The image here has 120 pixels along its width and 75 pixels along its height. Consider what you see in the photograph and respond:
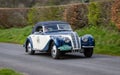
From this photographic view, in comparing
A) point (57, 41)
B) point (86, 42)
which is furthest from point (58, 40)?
point (86, 42)

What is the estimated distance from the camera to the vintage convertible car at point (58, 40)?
1928 centimetres

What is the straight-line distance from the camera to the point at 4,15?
46.5 meters

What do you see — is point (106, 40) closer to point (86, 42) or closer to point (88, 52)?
point (88, 52)

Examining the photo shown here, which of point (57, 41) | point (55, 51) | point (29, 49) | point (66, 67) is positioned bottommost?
point (29, 49)

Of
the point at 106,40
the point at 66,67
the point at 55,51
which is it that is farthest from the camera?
the point at 106,40

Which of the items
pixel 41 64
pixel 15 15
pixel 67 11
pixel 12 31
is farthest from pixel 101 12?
pixel 15 15

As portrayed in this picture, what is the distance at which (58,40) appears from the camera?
19328 millimetres

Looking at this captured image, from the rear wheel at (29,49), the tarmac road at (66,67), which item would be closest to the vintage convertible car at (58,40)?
the rear wheel at (29,49)

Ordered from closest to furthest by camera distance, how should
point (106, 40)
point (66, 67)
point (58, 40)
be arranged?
point (66, 67), point (58, 40), point (106, 40)

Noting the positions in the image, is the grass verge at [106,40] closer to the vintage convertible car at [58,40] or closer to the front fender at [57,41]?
the vintage convertible car at [58,40]

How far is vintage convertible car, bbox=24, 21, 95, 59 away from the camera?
63.3 ft

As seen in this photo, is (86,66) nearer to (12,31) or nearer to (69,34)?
(69,34)

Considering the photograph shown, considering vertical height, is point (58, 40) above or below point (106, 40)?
above

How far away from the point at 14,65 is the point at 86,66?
118 inches
